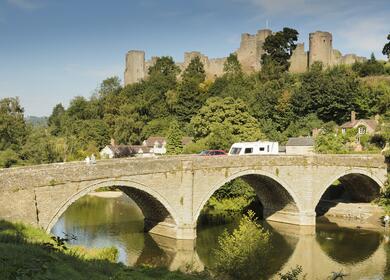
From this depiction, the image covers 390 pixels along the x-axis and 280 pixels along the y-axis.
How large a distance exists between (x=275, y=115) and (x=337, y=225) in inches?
1006

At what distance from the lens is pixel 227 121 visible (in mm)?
48312

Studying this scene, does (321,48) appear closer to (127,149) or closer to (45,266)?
(127,149)

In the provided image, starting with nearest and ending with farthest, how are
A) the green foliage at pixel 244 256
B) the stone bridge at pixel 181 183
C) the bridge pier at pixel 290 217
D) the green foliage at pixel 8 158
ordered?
the green foliage at pixel 244 256, the stone bridge at pixel 181 183, the bridge pier at pixel 290 217, the green foliage at pixel 8 158

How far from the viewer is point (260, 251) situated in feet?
64.4

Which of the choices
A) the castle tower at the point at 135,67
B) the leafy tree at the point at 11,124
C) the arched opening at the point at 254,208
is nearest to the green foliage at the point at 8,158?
the leafy tree at the point at 11,124

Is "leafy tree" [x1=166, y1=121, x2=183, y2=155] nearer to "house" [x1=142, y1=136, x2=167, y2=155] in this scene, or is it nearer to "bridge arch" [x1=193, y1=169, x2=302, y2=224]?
"house" [x1=142, y1=136, x2=167, y2=155]

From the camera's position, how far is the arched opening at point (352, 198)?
37000 mm

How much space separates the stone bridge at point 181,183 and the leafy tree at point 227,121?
11.5m

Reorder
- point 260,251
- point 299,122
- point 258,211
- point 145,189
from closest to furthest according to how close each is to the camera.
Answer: point 260,251 < point 145,189 < point 258,211 < point 299,122

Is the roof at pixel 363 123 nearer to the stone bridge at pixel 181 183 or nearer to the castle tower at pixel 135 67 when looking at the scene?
the stone bridge at pixel 181 183

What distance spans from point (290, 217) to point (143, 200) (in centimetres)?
1176

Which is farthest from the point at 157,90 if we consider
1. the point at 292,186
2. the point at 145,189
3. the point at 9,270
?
the point at 9,270

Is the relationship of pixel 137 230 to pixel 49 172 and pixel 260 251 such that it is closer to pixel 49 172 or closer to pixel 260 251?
pixel 49 172

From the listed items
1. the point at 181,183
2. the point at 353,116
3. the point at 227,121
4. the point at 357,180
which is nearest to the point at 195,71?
the point at 227,121
